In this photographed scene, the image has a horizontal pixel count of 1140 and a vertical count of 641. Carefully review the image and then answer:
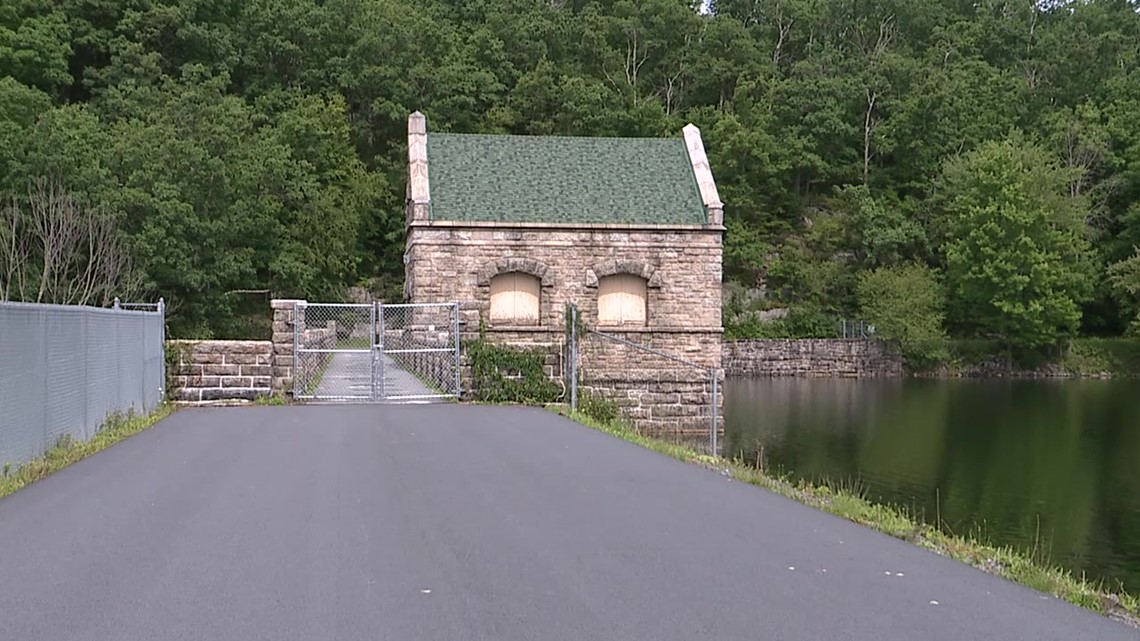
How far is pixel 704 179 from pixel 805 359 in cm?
2576

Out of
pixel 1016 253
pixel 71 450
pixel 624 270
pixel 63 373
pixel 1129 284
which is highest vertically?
pixel 1016 253

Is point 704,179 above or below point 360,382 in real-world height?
above

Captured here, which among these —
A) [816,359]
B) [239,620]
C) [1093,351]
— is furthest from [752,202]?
[239,620]

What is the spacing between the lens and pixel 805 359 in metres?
53.5

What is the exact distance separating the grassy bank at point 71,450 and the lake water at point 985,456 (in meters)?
11.0

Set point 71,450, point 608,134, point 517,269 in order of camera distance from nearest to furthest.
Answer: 1. point 71,450
2. point 517,269
3. point 608,134

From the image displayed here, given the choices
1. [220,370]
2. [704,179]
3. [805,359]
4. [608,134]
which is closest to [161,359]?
[220,370]

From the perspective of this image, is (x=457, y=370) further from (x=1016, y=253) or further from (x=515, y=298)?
(x=1016, y=253)

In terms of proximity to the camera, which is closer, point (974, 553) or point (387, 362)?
point (974, 553)

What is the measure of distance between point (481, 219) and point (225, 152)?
64.5 feet

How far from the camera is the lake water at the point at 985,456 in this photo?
590 inches

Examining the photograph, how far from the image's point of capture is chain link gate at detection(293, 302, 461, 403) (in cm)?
2131

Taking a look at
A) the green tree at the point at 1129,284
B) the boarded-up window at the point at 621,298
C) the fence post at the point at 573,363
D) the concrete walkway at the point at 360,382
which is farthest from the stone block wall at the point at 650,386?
the green tree at the point at 1129,284

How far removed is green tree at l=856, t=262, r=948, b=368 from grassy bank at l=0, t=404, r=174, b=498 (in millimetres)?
43252
